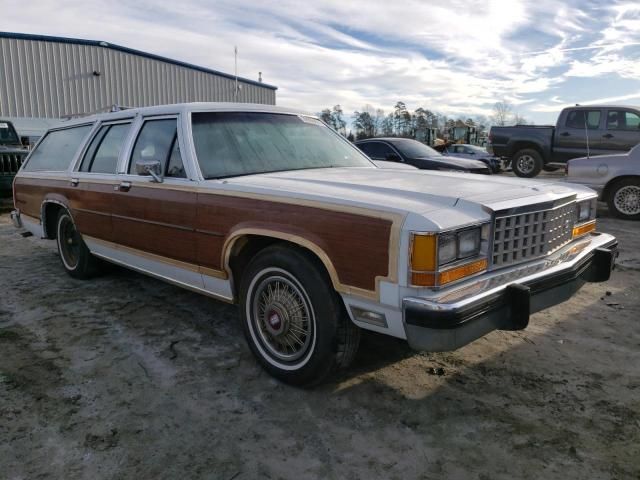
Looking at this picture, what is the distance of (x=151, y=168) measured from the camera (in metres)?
3.50

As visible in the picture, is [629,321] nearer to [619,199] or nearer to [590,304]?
[590,304]

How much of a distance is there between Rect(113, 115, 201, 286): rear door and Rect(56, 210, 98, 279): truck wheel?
98 cm

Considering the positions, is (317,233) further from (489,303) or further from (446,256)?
(489,303)

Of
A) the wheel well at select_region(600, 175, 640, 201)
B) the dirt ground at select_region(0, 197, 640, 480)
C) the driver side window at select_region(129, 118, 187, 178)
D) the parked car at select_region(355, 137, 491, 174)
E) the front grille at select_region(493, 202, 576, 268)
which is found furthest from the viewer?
the parked car at select_region(355, 137, 491, 174)

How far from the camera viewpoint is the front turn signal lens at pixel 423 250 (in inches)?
89.4

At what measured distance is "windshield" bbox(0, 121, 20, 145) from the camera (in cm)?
1282

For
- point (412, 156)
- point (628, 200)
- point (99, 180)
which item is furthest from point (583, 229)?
point (412, 156)

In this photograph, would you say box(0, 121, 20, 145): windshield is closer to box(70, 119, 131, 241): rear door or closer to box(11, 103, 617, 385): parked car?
box(70, 119, 131, 241): rear door

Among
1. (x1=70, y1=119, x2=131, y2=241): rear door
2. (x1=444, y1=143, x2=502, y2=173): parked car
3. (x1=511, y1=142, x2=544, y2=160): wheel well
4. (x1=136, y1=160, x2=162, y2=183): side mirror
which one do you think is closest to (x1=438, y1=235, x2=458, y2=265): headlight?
(x1=136, y1=160, x2=162, y2=183): side mirror

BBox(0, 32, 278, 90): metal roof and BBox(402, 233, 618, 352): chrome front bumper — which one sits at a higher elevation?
BBox(0, 32, 278, 90): metal roof

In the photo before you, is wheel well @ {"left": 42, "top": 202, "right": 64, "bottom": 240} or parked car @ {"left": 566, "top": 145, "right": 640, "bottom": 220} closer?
wheel well @ {"left": 42, "top": 202, "right": 64, "bottom": 240}

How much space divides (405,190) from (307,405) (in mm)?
1289

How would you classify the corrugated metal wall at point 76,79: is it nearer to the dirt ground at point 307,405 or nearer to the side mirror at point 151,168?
the side mirror at point 151,168

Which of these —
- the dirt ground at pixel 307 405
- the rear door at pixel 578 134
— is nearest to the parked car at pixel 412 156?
the rear door at pixel 578 134
